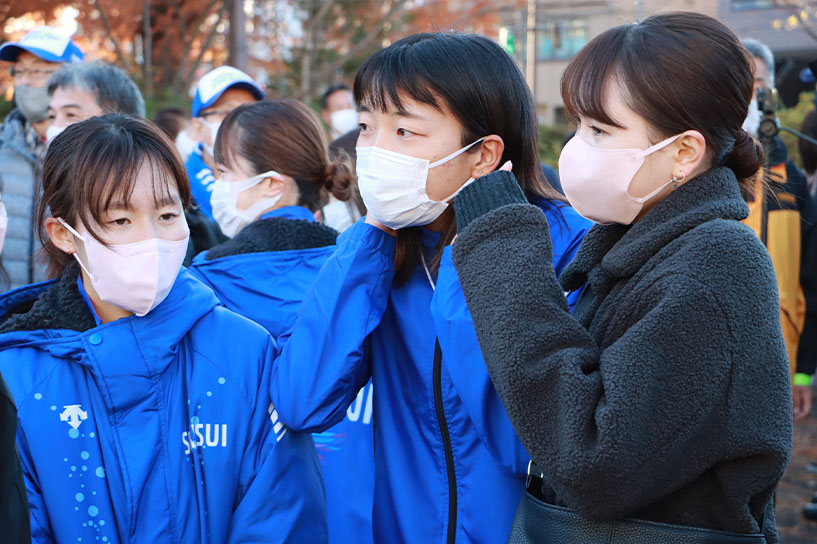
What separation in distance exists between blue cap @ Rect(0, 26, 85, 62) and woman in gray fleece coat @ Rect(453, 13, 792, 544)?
3.55 m

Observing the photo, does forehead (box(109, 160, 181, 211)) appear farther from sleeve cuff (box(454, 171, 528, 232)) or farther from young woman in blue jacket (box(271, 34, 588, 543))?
sleeve cuff (box(454, 171, 528, 232))

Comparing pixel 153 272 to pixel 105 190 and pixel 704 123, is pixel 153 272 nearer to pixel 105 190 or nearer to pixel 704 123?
pixel 105 190

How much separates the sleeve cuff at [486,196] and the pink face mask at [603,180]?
0.46 ft

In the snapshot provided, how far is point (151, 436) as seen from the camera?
2.09m

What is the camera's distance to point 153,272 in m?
2.21

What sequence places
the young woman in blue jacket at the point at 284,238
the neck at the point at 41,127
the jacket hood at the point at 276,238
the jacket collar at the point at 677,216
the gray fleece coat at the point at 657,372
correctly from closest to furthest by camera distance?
the gray fleece coat at the point at 657,372, the jacket collar at the point at 677,216, the young woman in blue jacket at the point at 284,238, the jacket hood at the point at 276,238, the neck at the point at 41,127

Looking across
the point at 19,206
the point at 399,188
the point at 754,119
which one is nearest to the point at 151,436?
the point at 399,188

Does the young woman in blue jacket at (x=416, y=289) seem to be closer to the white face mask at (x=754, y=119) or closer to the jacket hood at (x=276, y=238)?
the jacket hood at (x=276, y=238)

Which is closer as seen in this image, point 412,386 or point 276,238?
point 412,386

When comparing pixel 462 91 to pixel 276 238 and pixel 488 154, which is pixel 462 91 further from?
pixel 276 238

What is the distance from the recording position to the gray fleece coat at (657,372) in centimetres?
152

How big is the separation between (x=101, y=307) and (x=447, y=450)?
1.03 metres

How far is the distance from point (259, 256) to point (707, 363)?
6.25 feet

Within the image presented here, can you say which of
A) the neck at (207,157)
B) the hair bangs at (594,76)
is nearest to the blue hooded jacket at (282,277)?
the hair bangs at (594,76)
